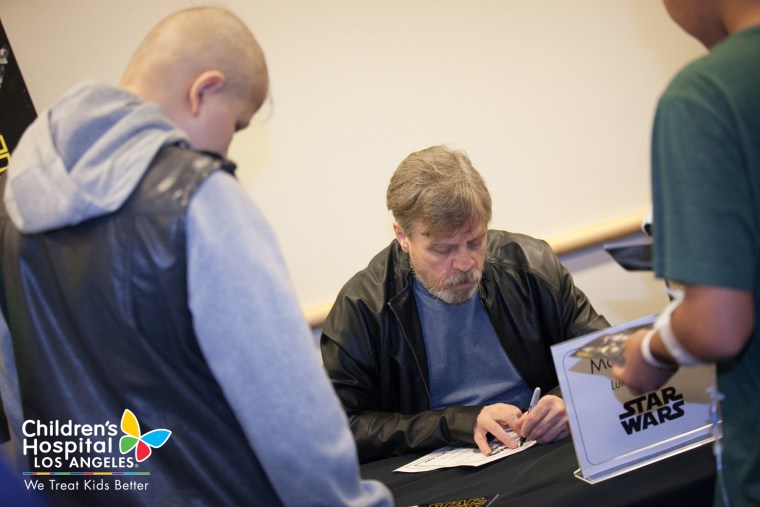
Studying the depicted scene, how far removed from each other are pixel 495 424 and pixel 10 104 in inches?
82.2

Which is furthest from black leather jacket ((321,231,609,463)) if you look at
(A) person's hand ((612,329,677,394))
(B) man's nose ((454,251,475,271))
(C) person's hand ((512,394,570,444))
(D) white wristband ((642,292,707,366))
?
(D) white wristband ((642,292,707,366))

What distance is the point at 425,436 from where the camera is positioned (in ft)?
6.72

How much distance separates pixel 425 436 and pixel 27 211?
126 centimetres

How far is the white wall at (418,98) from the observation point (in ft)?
9.49

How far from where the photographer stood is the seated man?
2285 millimetres

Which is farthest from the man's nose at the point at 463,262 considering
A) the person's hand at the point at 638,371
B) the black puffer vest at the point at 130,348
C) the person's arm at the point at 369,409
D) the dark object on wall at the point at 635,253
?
the black puffer vest at the point at 130,348

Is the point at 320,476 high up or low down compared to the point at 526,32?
down

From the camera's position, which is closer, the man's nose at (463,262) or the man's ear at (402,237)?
the man's nose at (463,262)

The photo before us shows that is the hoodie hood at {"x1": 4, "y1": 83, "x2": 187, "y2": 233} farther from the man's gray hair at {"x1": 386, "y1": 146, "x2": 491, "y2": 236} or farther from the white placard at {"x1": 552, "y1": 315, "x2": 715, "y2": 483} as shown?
the man's gray hair at {"x1": 386, "y1": 146, "x2": 491, "y2": 236}

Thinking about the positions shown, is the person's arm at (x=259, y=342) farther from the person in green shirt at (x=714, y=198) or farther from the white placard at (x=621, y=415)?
the white placard at (x=621, y=415)

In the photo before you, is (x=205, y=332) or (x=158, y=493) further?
(x=158, y=493)

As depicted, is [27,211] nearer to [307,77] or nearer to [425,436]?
[425,436]

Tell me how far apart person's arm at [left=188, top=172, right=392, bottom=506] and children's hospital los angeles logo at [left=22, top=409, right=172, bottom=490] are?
18cm

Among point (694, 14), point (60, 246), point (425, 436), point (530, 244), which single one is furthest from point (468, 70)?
point (60, 246)
